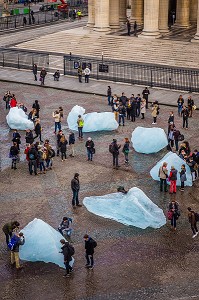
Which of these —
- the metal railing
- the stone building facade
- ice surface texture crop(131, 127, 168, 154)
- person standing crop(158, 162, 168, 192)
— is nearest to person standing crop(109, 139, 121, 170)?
ice surface texture crop(131, 127, 168, 154)

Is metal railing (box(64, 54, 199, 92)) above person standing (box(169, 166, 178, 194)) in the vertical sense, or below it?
above

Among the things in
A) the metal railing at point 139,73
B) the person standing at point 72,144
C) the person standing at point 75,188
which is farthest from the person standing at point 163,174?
the metal railing at point 139,73

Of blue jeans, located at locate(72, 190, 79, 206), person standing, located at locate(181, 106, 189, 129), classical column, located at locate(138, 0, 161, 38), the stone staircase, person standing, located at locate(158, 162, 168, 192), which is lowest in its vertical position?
blue jeans, located at locate(72, 190, 79, 206)

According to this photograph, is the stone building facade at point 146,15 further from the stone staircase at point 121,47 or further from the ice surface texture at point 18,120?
the ice surface texture at point 18,120

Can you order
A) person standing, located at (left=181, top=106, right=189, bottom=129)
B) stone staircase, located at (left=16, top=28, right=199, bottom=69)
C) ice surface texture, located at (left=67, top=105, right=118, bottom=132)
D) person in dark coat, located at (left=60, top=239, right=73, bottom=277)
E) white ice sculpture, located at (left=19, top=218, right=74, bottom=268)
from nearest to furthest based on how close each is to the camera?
person in dark coat, located at (left=60, top=239, right=73, bottom=277)
white ice sculpture, located at (left=19, top=218, right=74, bottom=268)
ice surface texture, located at (left=67, top=105, right=118, bottom=132)
person standing, located at (left=181, top=106, right=189, bottom=129)
stone staircase, located at (left=16, top=28, right=199, bottom=69)

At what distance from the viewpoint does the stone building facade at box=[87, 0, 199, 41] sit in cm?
5447

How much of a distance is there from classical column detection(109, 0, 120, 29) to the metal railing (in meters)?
10.6

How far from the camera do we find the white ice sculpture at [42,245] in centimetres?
1958

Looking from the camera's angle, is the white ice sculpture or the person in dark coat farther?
the white ice sculpture

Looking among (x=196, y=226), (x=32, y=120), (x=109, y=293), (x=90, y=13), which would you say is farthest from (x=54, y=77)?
(x=109, y=293)

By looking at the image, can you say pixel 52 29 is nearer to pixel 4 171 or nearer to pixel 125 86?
pixel 125 86

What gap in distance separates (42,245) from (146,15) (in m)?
38.8

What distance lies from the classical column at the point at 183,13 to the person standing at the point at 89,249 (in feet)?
150

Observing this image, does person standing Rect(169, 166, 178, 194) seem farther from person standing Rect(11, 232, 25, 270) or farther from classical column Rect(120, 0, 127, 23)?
classical column Rect(120, 0, 127, 23)
